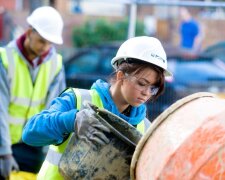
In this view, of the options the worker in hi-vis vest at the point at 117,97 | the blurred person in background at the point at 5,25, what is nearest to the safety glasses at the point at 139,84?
the worker in hi-vis vest at the point at 117,97

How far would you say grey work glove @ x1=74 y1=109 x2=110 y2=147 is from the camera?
3.23 meters

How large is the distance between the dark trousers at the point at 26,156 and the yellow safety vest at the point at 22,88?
82 mm

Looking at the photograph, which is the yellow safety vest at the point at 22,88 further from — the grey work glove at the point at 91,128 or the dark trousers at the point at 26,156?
the grey work glove at the point at 91,128

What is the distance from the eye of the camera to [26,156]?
229 inches

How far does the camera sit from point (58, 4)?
25047mm

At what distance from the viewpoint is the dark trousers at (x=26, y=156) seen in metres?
5.80

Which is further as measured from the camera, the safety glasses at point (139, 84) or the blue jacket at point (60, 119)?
the safety glasses at point (139, 84)

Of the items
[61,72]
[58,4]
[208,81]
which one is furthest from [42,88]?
[58,4]

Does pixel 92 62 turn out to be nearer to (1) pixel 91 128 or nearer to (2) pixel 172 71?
(2) pixel 172 71

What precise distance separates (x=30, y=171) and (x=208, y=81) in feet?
16.5

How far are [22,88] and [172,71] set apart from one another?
17.0 feet

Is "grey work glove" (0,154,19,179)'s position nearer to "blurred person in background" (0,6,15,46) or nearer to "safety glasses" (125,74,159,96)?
"safety glasses" (125,74,159,96)

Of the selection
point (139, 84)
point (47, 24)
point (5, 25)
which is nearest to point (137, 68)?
point (139, 84)

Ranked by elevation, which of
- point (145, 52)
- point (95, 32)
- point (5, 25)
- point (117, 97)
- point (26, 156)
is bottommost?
point (95, 32)
